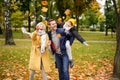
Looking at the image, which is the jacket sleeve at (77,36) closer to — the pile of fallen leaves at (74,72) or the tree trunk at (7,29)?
the pile of fallen leaves at (74,72)

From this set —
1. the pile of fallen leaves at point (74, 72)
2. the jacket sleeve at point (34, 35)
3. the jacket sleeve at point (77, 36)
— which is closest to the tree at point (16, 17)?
the pile of fallen leaves at point (74, 72)

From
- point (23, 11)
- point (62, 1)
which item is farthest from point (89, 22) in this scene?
point (62, 1)

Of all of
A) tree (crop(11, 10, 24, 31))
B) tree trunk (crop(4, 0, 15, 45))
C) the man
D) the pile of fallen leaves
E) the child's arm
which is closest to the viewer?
the child's arm

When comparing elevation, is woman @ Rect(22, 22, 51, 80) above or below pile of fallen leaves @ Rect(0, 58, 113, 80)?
above

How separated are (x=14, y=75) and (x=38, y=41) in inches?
96.7

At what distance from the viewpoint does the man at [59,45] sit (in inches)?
340

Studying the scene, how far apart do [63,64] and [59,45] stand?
0.50 m

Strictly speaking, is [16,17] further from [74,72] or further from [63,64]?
[63,64]

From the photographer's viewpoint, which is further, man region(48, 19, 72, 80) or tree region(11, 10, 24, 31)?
tree region(11, 10, 24, 31)

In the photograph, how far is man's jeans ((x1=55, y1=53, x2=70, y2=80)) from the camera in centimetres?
877

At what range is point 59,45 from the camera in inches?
344

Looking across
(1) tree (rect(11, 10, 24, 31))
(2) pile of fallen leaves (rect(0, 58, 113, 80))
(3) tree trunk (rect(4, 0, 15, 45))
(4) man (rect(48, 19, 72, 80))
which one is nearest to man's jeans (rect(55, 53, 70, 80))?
(4) man (rect(48, 19, 72, 80))

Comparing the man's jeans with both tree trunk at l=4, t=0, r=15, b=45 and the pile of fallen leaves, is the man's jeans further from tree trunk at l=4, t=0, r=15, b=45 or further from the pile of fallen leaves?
tree trunk at l=4, t=0, r=15, b=45

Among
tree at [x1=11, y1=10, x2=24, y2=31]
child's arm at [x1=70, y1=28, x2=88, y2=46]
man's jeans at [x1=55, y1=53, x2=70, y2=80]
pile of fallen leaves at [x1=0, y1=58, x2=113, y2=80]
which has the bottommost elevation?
tree at [x1=11, y1=10, x2=24, y2=31]
